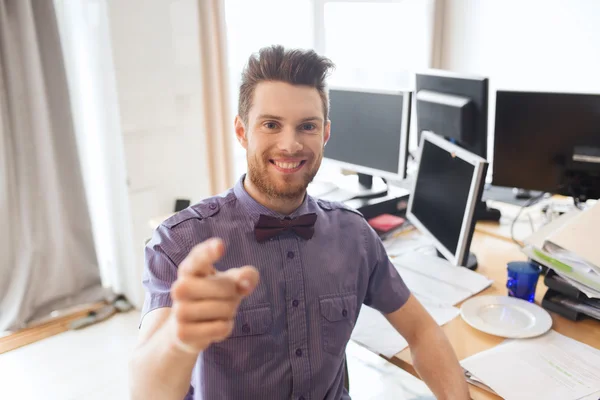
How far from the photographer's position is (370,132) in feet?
7.11

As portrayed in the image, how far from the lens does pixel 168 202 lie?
2736 mm

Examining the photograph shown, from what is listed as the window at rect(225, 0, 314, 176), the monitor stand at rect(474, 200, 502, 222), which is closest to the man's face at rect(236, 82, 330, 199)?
the monitor stand at rect(474, 200, 502, 222)

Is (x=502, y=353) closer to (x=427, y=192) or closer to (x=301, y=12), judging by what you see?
(x=427, y=192)

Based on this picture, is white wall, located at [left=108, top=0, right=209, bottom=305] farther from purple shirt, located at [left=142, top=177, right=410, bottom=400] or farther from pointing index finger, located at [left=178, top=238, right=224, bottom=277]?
pointing index finger, located at [left=178, top=238, right=224, bottom=277]

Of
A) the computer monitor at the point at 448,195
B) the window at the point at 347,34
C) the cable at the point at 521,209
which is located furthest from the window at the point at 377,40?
the computer monitor at the point at 448,195

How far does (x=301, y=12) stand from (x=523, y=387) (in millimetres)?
2917

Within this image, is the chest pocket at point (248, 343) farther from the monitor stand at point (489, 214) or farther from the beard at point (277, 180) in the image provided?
the monitor stand at point (489, 214)

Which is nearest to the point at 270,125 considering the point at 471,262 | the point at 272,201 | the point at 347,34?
the point at 272,201

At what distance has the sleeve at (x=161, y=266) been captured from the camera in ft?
3.26

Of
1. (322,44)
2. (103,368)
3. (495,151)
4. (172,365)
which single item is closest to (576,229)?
(495,151)

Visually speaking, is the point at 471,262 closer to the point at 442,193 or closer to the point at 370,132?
the point at 442,193

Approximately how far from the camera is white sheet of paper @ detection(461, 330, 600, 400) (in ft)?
3.63

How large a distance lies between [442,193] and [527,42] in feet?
8.69

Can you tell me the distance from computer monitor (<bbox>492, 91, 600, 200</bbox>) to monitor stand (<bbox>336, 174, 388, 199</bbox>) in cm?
51
